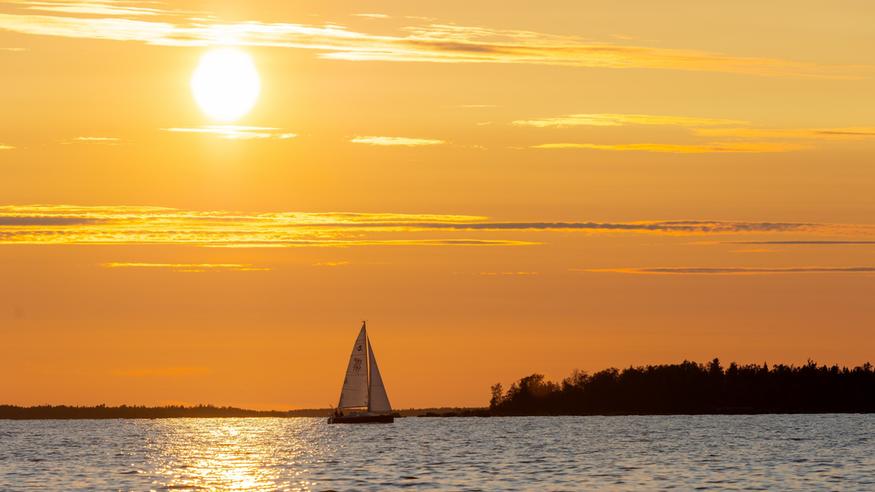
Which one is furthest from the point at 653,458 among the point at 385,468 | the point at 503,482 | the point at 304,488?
the point at 304,488

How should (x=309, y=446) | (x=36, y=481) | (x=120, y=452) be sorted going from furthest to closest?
(x=309, y=446) < (x=120, y=452) < (x=36, y=481)

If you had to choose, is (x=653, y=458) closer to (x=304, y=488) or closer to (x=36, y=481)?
(x=304, y=488)

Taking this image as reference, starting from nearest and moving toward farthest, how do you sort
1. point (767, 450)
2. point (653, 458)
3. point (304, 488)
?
point (304, 488), point (653, 458), point (767, 450)

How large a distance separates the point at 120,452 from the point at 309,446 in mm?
23653

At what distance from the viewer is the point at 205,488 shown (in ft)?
380

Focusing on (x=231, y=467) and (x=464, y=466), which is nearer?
(x=464, y=466)

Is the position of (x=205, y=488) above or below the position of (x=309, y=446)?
below

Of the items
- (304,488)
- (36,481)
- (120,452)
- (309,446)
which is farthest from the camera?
(309,446)

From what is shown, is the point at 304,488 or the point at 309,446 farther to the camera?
the point at 309,446

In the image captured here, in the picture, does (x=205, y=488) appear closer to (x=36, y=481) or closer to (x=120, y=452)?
(x=36, y=481)

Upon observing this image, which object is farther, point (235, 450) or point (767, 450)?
point (235, 450)

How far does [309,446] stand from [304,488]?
3422 inches

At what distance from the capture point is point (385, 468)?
135125 millimetres

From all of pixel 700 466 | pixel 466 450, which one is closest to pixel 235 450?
pixel 466 450
